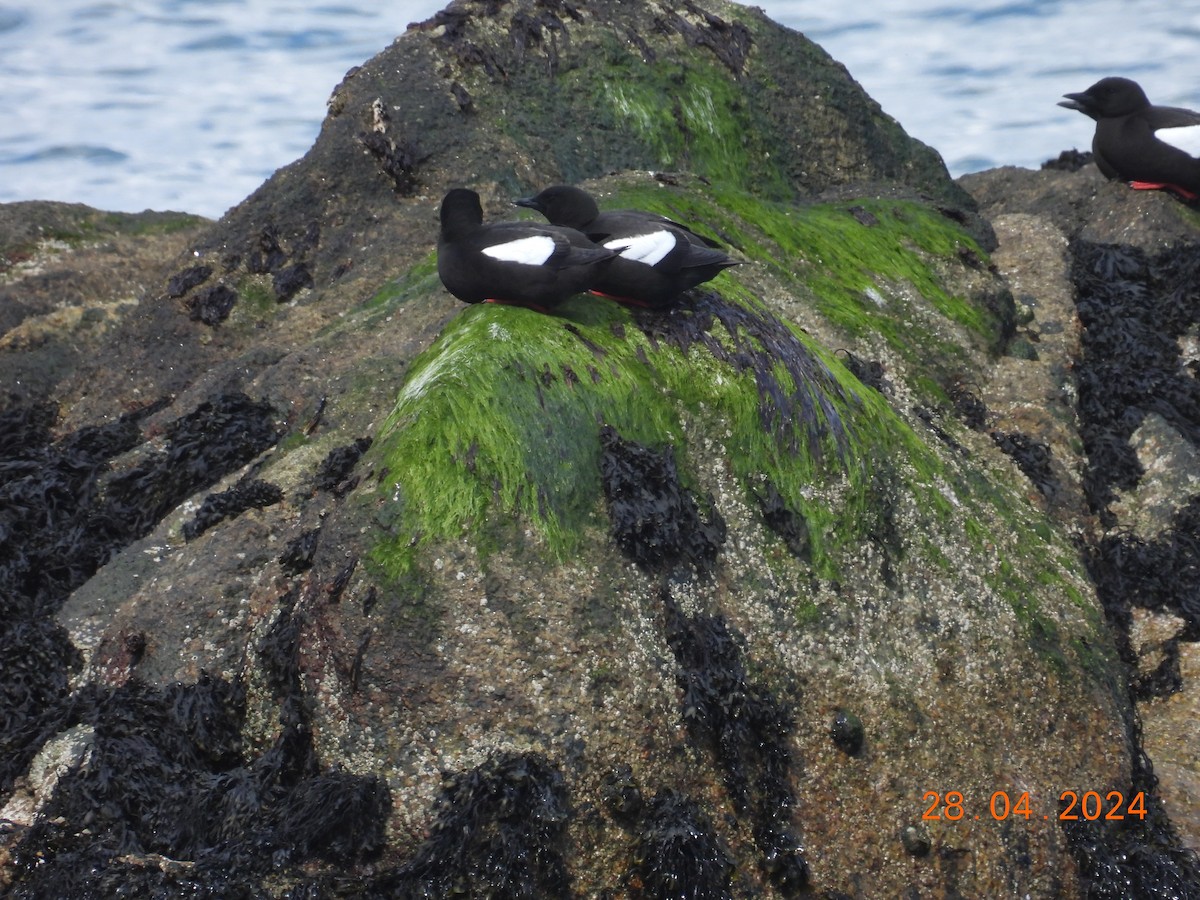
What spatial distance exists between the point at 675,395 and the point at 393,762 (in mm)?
2081

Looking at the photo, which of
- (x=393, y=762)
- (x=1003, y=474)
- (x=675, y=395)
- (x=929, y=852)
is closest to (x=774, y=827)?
(x=929, y=852)

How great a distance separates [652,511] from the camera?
193 inches

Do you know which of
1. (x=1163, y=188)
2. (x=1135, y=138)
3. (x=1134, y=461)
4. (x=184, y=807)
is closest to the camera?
(x=184, y=807)

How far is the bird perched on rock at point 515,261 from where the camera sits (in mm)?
5172

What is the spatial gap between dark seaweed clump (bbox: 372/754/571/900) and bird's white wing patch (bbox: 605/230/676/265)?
2.35m

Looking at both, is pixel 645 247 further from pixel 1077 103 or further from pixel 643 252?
pixel 1077 103

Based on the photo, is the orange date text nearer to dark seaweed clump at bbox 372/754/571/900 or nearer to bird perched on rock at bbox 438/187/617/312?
dark seaweed clump at bbox 372/754/571/900

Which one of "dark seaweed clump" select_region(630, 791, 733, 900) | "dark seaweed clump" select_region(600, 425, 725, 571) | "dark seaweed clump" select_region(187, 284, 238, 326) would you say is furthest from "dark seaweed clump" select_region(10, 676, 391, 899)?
"dark seaweed clump" select_region(187, 284, 238, 326)

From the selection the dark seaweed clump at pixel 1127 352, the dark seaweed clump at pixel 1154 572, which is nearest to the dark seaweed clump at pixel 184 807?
the dark seaweed clump at pixel 1154 572

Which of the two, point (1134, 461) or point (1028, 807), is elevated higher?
point (1134, 461)

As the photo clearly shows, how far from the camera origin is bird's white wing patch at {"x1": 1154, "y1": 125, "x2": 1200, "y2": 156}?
387 inches

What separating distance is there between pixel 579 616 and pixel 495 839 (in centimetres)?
88

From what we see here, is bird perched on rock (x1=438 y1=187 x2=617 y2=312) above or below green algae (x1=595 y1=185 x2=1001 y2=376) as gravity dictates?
above

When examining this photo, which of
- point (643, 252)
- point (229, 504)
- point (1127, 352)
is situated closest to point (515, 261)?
point (643, 252)
